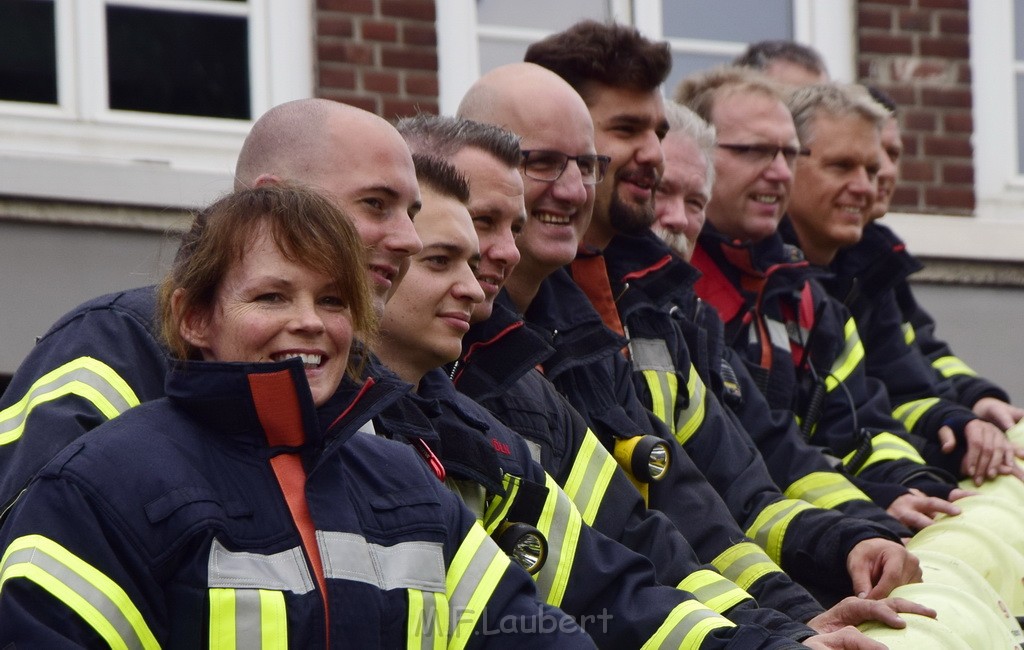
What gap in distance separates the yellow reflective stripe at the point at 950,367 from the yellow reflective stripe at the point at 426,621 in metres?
4.69

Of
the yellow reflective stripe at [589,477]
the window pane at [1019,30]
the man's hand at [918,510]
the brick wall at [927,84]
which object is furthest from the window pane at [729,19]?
the yellow reflective stripe at [589,477]

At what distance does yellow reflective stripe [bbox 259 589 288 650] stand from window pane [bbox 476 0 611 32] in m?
5.93

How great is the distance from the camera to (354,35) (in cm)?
805

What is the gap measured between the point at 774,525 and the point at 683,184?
122 cm

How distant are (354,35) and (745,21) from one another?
2.23 meters

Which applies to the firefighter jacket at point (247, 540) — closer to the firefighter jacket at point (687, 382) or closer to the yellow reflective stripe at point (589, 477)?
the yellow reflective stripe at point (589, 477)

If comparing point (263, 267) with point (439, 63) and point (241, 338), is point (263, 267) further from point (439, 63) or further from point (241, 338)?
point (439, 63)

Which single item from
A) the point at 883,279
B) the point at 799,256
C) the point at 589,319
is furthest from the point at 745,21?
the point at 589,319

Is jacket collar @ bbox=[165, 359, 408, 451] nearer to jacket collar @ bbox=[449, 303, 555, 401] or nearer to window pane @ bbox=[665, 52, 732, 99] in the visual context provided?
jacket collar @ bbox=[449, 303, 555, 401]

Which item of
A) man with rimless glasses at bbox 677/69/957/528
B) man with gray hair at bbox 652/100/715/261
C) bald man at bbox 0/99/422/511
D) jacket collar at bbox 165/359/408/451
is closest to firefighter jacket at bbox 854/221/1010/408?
man with rimless glasses at bbox 677/69/957/528

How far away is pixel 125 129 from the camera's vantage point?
7.68 metres

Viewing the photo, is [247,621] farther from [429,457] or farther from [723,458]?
[723,458]

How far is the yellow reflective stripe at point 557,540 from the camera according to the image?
3898 mm

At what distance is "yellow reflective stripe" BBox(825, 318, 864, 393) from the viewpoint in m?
6.54
